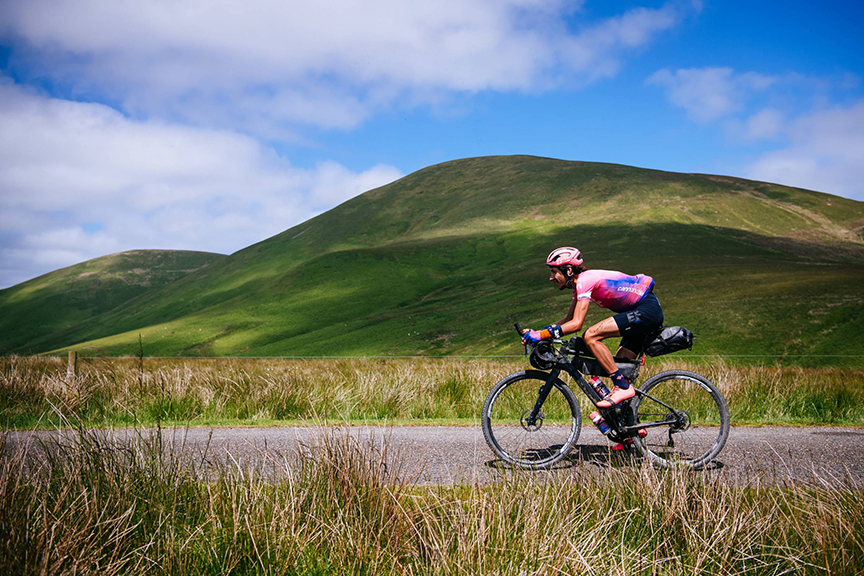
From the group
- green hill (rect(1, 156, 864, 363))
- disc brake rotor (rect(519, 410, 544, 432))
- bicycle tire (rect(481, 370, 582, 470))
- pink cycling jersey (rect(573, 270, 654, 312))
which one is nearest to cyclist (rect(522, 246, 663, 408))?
pink cycling jersey (rect(573, 270, 654, 312))

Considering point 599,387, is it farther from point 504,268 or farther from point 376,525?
point 504,268

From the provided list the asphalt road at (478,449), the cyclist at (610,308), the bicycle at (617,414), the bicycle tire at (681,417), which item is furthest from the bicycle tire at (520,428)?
the bicycle tire at (681,417)

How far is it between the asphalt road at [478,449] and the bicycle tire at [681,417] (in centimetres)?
27

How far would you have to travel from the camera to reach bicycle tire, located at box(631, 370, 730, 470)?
6691 millimetres

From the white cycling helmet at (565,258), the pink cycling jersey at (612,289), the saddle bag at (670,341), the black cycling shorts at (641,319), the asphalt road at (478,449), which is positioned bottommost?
the asphalt road at (478,449)

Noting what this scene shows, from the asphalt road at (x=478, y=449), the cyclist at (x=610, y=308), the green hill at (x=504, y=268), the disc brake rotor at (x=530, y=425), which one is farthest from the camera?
the green hill at (x=504, y=268)

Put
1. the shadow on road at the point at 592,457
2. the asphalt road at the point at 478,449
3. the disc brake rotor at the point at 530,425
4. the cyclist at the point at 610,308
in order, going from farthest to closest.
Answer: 1. the disc brake rotor at the point at 530,425
2. the cyclist at the point at 610,308
3. the shadow on road at the point at 592,457
4. the asphalt road at the point at 478,449

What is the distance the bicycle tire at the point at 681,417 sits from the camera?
6.69 meters

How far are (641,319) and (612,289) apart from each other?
1.48ft

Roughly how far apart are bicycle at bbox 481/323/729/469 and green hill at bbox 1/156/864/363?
30.4m

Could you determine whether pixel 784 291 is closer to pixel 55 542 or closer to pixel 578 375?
pixel 578 375

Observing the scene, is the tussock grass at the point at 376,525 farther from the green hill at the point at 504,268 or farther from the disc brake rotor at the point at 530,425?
the green hill at the point at 504,268

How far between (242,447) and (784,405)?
983 cm

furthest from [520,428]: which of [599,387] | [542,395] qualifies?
[599,387]
